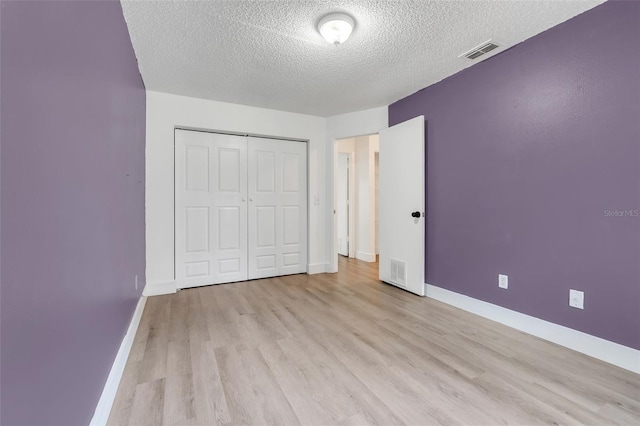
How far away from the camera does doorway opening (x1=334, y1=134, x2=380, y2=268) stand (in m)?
5.22

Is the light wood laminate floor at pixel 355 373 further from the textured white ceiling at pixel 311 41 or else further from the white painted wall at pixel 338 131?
the textured white ceiling at pixel 311 41

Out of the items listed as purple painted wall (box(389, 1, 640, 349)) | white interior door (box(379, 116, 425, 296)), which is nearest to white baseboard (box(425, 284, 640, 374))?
purple painted wall (box(389, 1, 640, 349))

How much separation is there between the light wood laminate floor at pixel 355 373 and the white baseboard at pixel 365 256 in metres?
2.36

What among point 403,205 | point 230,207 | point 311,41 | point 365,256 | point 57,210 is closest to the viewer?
point 57,210

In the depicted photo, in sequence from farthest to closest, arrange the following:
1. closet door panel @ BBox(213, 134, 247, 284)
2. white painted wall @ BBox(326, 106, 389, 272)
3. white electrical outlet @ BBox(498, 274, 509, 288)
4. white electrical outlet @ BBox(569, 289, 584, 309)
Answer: white painted wall @ BBox(326, 106, 389, 272)
closet door panel @ BBox(213, 134, 247, 284)
white electrical outlet @ BBox(498, 274, 509, 288)
white electrical outlet @ BBox(569, 289, 584, 309)

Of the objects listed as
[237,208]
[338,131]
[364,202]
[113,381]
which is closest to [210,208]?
[237,208]

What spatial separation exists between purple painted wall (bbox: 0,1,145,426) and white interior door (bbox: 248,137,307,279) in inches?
86.4

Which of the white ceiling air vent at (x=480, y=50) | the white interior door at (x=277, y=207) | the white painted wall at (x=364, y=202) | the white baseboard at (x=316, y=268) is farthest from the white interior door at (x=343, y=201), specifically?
the white ceiling air vent at (x=480, y=50)

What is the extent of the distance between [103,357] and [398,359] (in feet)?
5.54

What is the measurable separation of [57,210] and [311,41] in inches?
81.5

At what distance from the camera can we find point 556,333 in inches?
82.7

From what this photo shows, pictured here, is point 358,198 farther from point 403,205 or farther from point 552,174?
point 552,174

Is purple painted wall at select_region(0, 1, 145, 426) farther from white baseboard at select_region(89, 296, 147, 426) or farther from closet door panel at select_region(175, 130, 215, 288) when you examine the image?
closet door panel at select_region(175, 130, 215, 288)

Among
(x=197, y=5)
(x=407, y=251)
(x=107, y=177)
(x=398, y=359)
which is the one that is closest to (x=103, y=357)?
(x=107, y=177)
